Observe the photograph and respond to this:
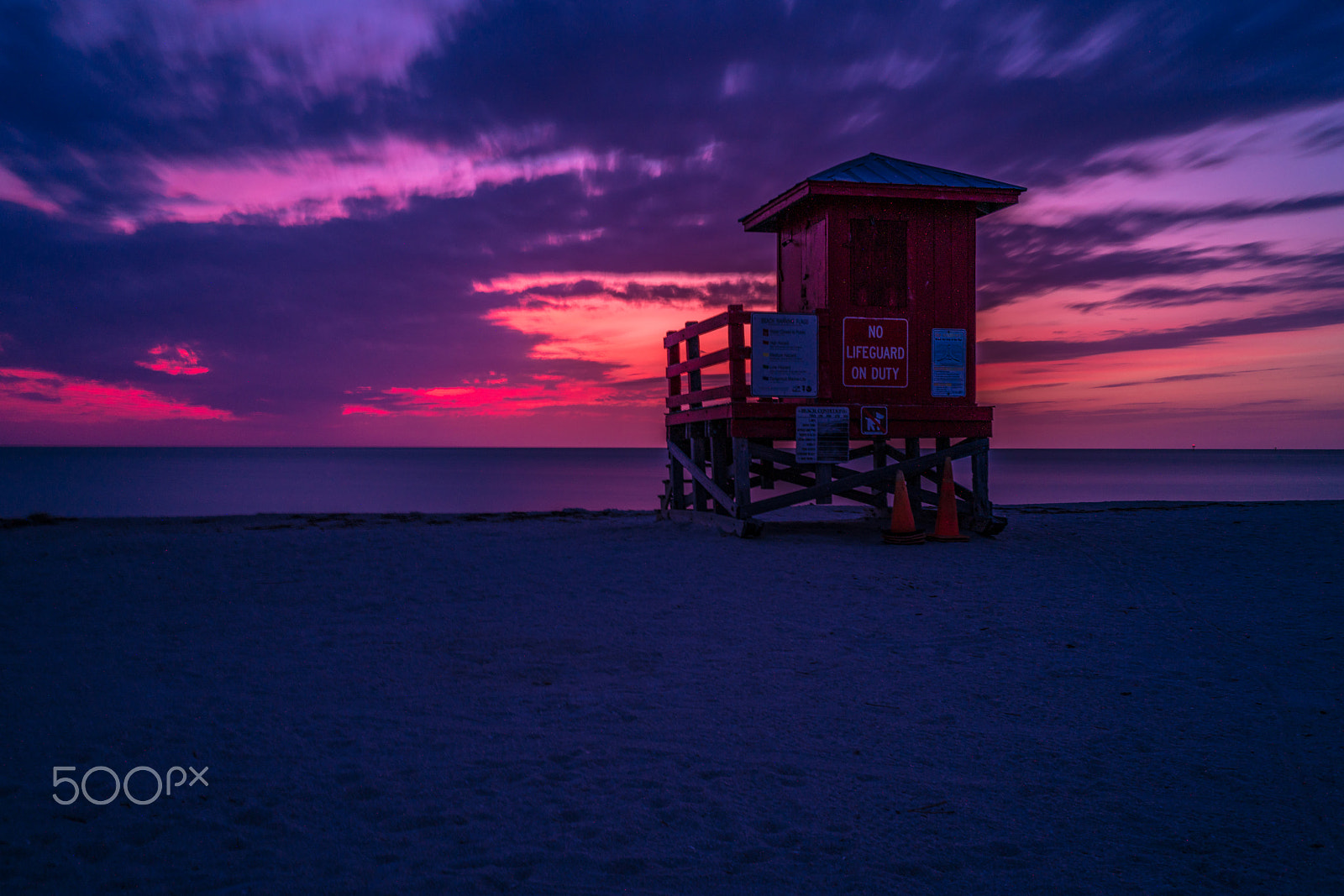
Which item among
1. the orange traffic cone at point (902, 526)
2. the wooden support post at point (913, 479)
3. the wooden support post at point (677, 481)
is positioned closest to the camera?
the orange traffic cone at point (902, 526)

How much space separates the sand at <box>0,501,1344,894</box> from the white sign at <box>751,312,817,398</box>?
3.50 metres

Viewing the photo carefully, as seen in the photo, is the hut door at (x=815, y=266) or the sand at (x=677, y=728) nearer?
the sand at (x=677, y=728)

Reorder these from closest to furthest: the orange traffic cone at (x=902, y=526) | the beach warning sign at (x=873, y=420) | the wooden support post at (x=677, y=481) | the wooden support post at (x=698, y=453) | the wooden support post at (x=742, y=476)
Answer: the orange traffic cone at (x=902, y=526) < the wooden support post at (x=742, y=476) < the beach warning sign at (x=873, y=420) < the wooden support post at (x=698, y=453) < the wooden support post at (x=677, y=481)

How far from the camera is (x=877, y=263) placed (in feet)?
41.5

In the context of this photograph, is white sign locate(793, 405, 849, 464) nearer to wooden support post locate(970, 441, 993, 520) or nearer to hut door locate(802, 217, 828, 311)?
hut door locate(802, 217, 828, 311)

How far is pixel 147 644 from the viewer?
6402 millimetres

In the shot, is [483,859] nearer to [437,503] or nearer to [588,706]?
[588,706]

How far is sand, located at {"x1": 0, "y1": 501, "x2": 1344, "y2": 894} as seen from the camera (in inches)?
124

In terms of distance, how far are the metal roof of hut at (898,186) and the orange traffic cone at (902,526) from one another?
468 cm

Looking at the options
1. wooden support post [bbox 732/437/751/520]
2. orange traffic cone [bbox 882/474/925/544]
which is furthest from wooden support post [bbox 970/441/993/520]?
wooden support post [bbox 732/437/751/520]

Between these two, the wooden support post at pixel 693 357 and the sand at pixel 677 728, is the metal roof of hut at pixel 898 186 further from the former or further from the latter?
the sand at pixel 677 728

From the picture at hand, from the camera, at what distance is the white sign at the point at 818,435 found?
485 inches

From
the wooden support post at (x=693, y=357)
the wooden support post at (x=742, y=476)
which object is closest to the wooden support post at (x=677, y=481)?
the wooden support post at (x=693, y=357)

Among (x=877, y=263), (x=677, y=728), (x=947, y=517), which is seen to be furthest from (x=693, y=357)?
(x=677, y=728)
